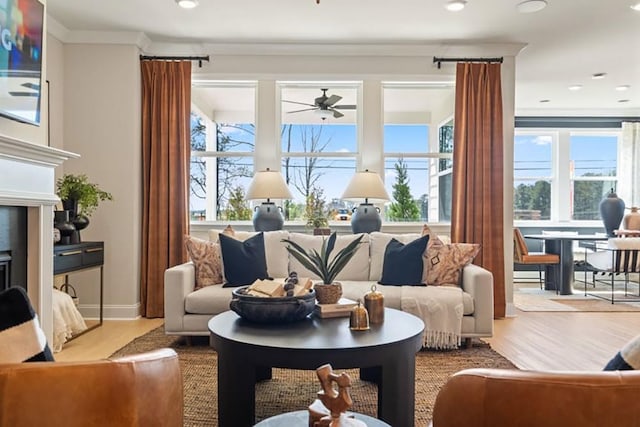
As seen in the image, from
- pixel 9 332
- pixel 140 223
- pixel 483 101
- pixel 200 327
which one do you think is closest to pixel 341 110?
pixel 483 101

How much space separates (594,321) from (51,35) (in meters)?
5.83

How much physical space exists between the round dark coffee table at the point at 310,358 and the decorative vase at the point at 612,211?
618cm

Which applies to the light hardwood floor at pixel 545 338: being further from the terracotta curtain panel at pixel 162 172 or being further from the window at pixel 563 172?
the window at pixel 563 172

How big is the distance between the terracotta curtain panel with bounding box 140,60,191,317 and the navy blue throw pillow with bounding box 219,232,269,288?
3.67ft

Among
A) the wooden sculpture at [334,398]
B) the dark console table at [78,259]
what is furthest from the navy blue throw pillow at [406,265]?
the wooden sculpture at [334,398]

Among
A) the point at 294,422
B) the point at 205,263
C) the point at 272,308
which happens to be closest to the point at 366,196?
the point at 205,263

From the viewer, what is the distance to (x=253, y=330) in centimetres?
205

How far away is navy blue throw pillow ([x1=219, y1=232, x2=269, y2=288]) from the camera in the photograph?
3629 mm

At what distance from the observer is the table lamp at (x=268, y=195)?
14.2 feet

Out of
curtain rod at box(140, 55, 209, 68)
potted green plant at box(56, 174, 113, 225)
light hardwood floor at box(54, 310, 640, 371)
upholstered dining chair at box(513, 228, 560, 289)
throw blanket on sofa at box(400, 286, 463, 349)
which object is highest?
curtain rod at box(140, 55, 209, 68)

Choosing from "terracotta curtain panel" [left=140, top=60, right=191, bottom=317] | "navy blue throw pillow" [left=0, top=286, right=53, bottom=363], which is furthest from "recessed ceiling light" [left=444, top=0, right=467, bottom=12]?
"navy blue throw pillow" [left=0, top=286, right=53, bottom=363]

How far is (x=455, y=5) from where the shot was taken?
3848 mm

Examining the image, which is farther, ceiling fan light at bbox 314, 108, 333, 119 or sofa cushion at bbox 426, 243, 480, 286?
ceiling fan light at bbox 314, 108, 333, 119

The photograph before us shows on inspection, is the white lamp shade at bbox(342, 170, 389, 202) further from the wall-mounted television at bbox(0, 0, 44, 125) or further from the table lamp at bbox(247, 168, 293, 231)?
the wall-mounted television at bbox(0, 0, 44, 125)
